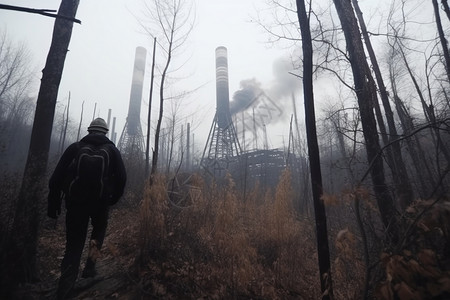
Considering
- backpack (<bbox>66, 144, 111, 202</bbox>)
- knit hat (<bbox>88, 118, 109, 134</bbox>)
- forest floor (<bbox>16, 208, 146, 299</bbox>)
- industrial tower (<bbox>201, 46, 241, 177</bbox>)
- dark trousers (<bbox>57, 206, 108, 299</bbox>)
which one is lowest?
forest floor (<bbox>16, 208, 146, 299</bbox>)

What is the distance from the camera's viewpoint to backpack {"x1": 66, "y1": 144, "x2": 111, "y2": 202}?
114 inches

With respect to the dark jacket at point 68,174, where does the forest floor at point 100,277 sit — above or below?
below

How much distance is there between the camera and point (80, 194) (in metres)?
2.88

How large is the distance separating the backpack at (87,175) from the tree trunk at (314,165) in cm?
269

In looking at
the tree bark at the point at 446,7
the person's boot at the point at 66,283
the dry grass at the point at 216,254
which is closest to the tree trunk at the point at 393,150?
the dry grass at the point at 216,254

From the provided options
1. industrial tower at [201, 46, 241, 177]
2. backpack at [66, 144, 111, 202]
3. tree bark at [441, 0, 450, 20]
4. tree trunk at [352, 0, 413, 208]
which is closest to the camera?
backpack at [66, 144, 111, 202]

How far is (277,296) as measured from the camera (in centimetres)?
402

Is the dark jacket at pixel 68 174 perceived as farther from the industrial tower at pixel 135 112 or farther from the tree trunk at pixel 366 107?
the industrial tower at pixel 135 112

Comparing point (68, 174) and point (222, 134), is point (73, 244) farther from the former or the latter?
point (222, 134)

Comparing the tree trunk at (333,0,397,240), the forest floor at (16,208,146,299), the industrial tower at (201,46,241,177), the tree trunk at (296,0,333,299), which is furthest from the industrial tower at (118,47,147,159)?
the tree trunk at (296,0,333,299)

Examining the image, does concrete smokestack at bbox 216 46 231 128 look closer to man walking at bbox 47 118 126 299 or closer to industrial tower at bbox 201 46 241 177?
industrial tower at bbox 201 46 241 177

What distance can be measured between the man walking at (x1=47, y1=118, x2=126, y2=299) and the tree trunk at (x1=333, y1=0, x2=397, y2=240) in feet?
14.0

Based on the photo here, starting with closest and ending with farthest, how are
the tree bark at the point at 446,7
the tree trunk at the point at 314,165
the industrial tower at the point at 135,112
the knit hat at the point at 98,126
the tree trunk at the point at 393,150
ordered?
the tree trunk at the point at 314,165 → the knit hat at the point at 98,126 → the tree trunk at the point at 393,150 → the tree bark at the point at 446,7 → the industrial tower at the point at 135,112

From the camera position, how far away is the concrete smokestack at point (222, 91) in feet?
77.9
